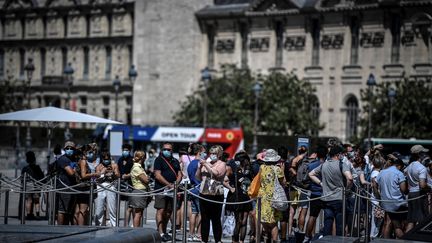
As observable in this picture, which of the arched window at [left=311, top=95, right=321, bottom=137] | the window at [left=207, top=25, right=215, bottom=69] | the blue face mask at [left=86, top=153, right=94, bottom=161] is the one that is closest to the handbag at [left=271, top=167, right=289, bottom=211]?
the blue face mask at [left=86, top=153, right=94, bottom=161]

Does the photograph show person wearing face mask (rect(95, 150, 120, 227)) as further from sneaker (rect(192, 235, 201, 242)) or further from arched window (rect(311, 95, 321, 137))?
arched window (rect(311, 95, 321, 137))

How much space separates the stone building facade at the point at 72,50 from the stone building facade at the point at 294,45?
9.63ft

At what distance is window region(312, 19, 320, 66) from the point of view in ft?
234

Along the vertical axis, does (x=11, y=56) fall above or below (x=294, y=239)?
above

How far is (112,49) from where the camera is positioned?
79500 millimetres

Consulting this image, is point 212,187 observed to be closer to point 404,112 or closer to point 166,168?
point 166,168

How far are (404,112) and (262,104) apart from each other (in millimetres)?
10294

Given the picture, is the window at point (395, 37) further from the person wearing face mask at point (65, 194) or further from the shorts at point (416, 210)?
the shorts at point (416, 210)

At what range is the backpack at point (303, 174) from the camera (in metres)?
22.0

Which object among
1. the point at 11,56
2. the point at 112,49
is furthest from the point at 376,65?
the point at 11,56

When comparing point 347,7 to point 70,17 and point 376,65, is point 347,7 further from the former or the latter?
point 70,17

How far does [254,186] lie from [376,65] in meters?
49.9

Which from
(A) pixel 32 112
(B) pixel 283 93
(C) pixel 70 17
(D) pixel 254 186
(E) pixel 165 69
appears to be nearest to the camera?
(D) pixel 254 186

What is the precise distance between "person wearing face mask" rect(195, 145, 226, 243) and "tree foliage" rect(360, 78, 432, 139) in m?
39.9
